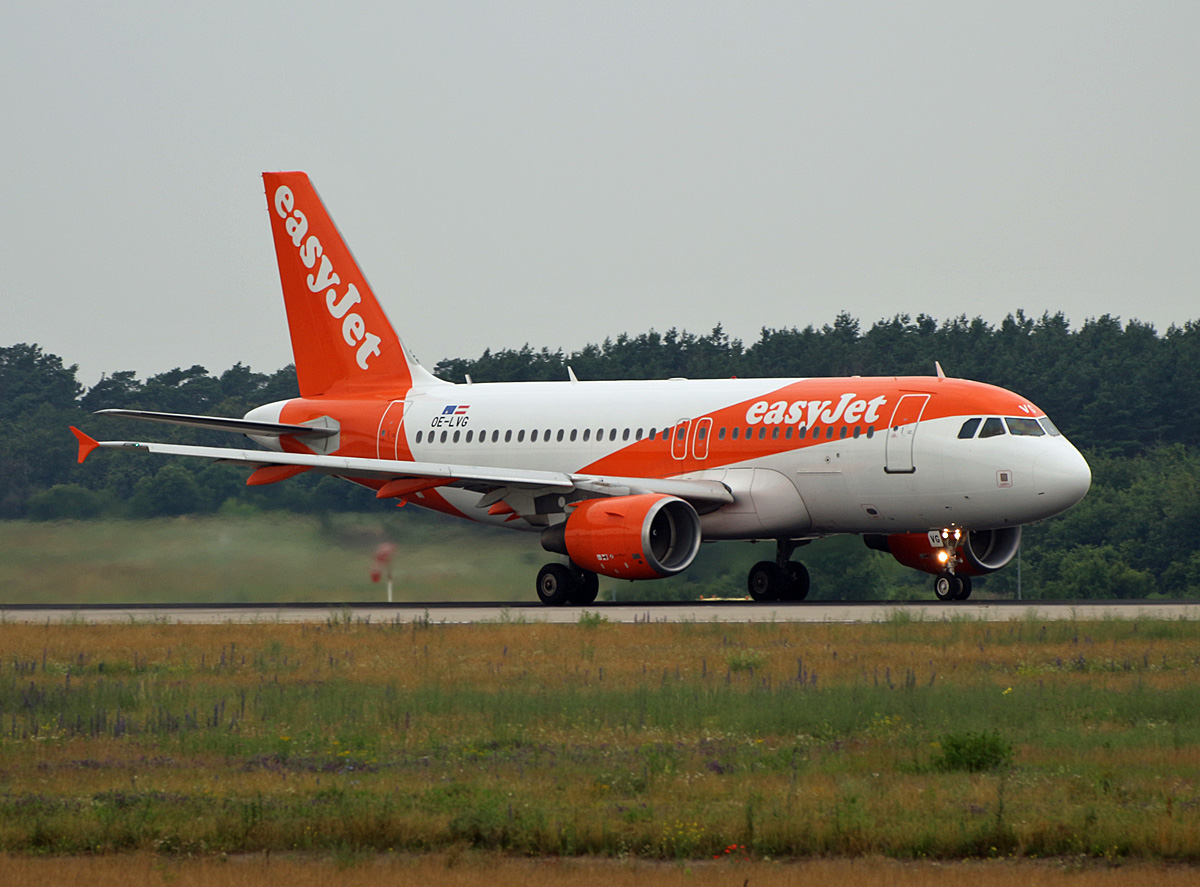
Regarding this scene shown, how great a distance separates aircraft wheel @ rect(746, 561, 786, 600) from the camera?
110 ft

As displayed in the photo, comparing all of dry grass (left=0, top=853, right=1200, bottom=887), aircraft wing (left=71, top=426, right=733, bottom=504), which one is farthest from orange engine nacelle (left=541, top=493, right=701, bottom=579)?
dry grass (left=0, top=853, right=1200, bottom=887)

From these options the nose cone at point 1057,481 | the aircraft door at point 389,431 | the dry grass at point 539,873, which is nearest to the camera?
the dry grass at point 539,873

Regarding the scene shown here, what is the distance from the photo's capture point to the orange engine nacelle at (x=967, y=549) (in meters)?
30.8

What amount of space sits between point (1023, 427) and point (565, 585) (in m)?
8.94

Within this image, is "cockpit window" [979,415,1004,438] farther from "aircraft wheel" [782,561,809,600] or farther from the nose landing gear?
"aircraft wheel" [782,561,809,600]

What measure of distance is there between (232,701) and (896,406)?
16163 millimetres

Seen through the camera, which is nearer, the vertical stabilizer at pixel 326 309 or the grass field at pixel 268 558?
the grass field at pixel 268 558

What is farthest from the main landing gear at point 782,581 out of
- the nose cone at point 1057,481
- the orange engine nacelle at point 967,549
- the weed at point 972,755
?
the weed at point 972,755

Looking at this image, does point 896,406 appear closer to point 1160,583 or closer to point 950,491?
point 950,491

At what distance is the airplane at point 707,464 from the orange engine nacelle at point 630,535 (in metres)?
0.03

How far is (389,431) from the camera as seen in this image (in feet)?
121

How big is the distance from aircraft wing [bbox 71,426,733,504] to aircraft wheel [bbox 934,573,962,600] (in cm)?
426

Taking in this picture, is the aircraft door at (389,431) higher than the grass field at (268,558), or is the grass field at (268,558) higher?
the aircraft door at (389,431)

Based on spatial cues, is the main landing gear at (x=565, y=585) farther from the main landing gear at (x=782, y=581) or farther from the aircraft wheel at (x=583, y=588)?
the main landing gear at (x=782, y=581)
